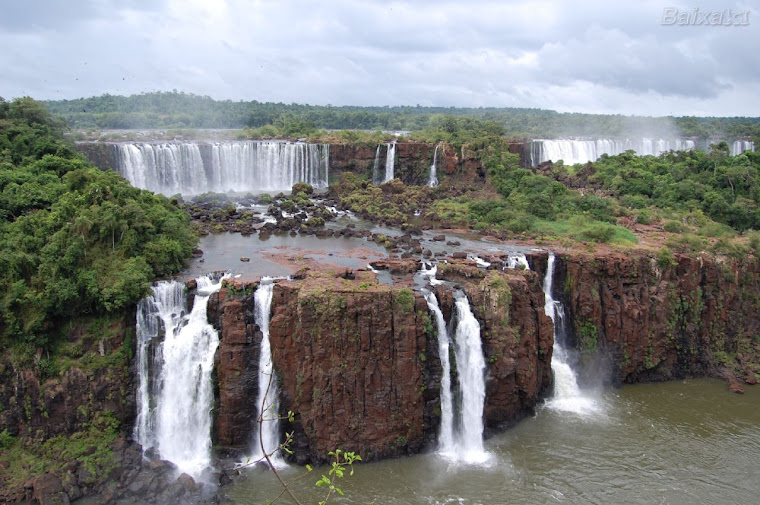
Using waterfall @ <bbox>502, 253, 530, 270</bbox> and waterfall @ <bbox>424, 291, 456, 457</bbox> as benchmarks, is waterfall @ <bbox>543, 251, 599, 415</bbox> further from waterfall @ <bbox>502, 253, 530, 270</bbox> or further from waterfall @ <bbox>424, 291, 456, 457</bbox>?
waterfall @ <bbox>424, 291, 456, 457</bbox>

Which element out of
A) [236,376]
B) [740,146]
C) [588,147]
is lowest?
[236,376]

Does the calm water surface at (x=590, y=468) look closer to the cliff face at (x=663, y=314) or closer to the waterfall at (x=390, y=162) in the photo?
the cliff face at (x=663, y=314)

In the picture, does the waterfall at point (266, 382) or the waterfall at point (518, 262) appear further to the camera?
the waterfall at point (518, 262)

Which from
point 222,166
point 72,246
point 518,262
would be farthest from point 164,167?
point 518,262

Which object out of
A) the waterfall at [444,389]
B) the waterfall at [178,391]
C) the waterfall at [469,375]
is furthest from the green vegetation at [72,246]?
the waterfall at [469,375]

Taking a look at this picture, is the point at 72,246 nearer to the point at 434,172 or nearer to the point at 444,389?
the point at 444,389

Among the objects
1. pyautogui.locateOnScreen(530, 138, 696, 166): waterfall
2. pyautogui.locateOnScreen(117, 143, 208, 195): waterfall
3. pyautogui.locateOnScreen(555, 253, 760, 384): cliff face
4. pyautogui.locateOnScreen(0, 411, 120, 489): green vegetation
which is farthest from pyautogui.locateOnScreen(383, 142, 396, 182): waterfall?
pyautogui.locateOnScreen(0, 411, 120, 489): green vegetation

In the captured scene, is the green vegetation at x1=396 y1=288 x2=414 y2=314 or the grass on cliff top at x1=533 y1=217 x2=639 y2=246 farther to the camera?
the grass on cliff top at x1=533 y1=217 x2=639 y2=246
